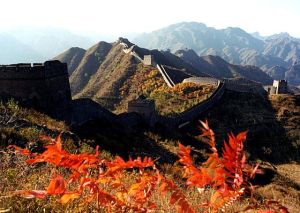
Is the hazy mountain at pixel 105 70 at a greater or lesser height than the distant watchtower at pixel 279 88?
lesser

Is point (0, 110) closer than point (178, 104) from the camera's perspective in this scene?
Yes

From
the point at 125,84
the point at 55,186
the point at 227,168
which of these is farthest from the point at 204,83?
the point at 55,186

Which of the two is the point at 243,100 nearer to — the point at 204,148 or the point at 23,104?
the point at 204,148

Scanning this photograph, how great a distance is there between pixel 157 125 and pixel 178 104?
1380 centimetres

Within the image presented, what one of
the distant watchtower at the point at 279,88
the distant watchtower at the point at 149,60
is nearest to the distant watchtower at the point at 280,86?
the distant watchtower at the point at 279,88

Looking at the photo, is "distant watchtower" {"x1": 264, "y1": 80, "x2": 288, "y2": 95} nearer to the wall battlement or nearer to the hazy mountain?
the hazy mountain

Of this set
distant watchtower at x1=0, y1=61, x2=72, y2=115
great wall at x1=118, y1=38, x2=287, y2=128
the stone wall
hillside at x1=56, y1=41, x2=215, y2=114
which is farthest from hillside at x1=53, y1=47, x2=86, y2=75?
distant watchtower at x1=0, y1=61, x2=72, y2=115

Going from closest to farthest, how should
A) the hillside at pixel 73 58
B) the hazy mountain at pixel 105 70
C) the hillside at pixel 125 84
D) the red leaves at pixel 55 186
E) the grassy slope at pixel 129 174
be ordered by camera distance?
1. the red leaves at pixel 55 186
2. the grassy slope at pixel 129 174
3. the hillside at pixel 125 84
4. the hazy mountain at pixel 105 70
5. the hillside at pixel 73 58

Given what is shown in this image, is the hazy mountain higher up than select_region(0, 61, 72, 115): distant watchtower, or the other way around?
select_region(0, 61, 72, 115): distant watchtower

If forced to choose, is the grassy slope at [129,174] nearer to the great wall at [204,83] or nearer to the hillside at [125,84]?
the great wall at [204,83]

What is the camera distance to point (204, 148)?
34.1 metres

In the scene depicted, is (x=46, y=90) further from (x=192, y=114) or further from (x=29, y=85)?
(x=192, y=114)

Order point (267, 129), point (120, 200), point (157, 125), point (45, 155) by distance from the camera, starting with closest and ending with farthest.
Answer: point (45, 155) → point (120, 200) → point (157, 125) → point (267, 129)

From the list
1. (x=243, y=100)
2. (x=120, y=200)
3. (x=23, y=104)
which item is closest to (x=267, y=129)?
(x=243, y=100)
